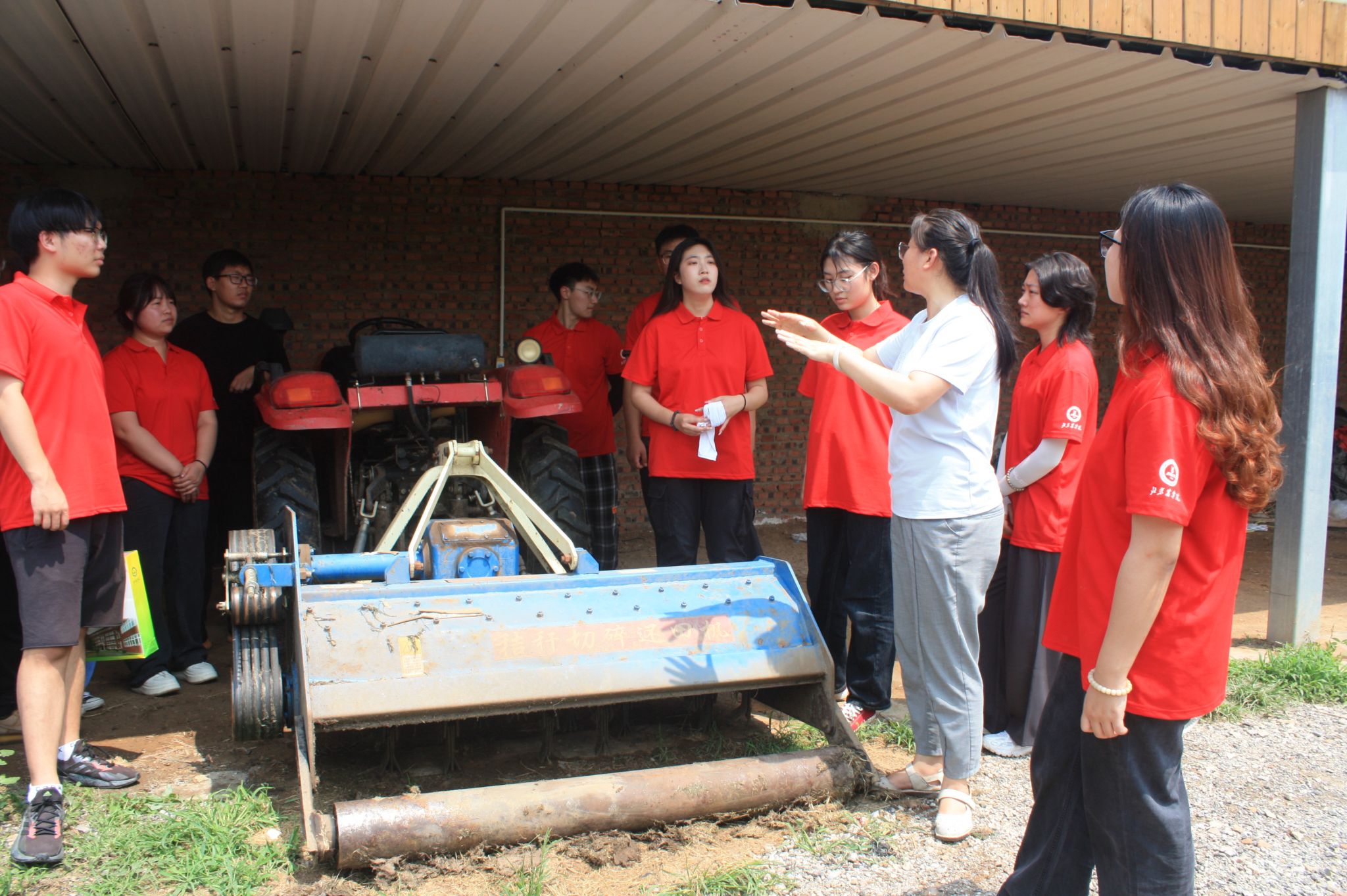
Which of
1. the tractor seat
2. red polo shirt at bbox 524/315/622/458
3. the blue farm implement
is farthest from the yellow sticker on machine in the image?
red polo shirt at bbox 524/315/622/458


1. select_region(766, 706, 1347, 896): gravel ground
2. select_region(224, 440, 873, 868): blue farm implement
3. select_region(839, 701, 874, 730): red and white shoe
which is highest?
select_region(224, 440, 873, 868): blue farm implement

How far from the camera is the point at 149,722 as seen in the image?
3924 millimetres

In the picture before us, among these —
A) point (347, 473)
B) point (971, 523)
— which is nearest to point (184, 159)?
point (347, 473)

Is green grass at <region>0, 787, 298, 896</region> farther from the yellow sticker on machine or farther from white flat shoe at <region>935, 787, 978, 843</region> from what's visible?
white flat shoe at <region>935, 787, 978, 843</region>

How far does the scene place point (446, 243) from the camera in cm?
766

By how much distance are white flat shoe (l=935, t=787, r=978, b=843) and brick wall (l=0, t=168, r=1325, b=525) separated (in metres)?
5.49

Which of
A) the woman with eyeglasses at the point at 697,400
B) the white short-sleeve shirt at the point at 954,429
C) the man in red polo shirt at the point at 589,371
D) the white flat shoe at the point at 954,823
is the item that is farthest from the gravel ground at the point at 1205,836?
the man in red polo shirt at the point at 589,371

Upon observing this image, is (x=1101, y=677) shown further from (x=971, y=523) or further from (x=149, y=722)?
(x=149, y=722)

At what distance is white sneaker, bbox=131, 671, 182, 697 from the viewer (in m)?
4.21

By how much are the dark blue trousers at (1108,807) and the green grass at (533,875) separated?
115 centimetres

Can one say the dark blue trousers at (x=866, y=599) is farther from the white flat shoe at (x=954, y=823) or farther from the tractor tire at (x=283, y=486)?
the tractor tire at (x=283, y=486)

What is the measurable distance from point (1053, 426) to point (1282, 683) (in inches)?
76.9

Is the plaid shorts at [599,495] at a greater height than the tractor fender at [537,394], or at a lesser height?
lesser

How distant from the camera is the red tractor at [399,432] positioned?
413 cm
